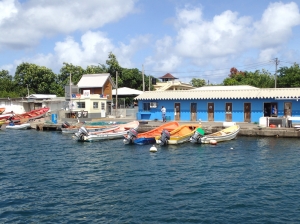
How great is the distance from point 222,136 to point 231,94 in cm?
1069

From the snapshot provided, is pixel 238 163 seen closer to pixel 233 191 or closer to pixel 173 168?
pixel 173 168

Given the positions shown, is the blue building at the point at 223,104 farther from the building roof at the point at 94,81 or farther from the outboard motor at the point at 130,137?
the building roof at the point at 94,81

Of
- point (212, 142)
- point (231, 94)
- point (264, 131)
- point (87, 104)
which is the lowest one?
point (212, 142)

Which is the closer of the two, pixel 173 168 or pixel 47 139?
pixel 173 168

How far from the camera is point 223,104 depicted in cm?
3959

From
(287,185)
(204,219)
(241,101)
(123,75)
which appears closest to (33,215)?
(204,219)

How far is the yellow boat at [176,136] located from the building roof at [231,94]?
8.91 metres

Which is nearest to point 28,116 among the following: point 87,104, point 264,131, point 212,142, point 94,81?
point 87,104

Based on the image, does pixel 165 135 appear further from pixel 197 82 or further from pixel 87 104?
pixel 197 82

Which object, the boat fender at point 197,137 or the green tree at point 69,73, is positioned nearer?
the boat fender at point 197,137

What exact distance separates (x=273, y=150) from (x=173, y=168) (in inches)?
360

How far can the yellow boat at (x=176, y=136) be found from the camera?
2805 centimetres

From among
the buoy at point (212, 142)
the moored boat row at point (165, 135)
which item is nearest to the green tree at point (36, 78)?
the moored boat row at point (165, 135)

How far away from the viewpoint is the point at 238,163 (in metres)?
21.3
